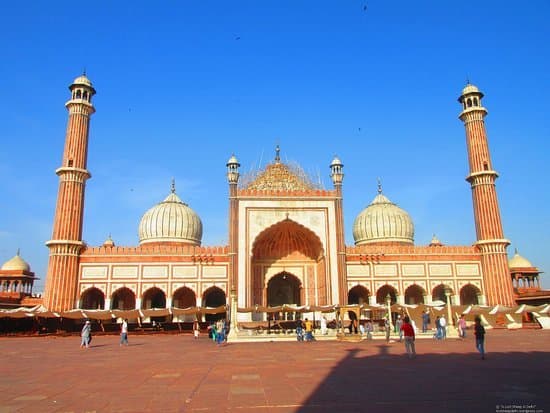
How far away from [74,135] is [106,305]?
12.7 m

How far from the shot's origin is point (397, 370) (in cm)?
969

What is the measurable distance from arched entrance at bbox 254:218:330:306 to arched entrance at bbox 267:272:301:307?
12.7 inches

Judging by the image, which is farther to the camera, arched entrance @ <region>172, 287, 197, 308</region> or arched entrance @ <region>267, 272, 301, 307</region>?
arched entrance @ <region>267, 272, 301, 307</region>

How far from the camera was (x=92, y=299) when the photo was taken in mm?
35594

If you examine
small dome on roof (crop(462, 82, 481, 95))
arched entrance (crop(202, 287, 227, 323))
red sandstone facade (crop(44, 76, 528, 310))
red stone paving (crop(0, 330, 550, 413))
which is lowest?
red stone paving (crop(0, 330, 550, 413))

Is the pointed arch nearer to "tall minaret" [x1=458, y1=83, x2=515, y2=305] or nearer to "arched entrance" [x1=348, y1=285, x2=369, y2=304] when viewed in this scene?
"arched entrance" [x1=348, y1=285, x2=369, y2=304]

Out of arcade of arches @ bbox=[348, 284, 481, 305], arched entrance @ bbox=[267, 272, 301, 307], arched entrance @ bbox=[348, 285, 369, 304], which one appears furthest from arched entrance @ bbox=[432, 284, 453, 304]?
arched entrance @ bbox=[267, 272, 301, 307]

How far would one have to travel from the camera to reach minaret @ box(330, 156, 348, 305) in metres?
32.2

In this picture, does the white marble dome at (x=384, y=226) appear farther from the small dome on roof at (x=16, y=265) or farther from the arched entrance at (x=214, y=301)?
the small dome on roof at (x=16, y=265)

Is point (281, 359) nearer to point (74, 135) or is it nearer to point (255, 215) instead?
point (255, 215)

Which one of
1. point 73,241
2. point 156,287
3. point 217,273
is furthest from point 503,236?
point 73,241

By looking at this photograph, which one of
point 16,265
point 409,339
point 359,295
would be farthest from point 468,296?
point 16,265

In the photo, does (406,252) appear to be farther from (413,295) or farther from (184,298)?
(184,298)

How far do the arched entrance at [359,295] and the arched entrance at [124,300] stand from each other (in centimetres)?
1635
